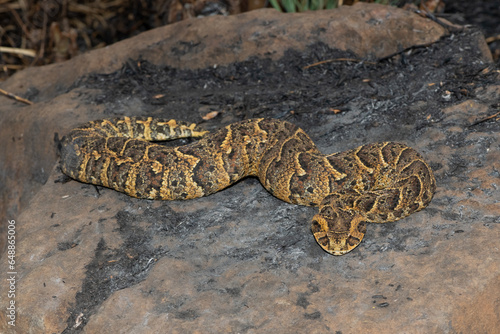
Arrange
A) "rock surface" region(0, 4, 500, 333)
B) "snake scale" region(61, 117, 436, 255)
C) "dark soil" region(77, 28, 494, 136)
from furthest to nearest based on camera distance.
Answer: "dark soil" region(77, 28, 494, 136), "snake scale" region(61, 117, 436, 255), "rock surface" region(0, 4, 500, 333)

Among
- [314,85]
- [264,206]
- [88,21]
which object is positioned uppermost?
[314,85]

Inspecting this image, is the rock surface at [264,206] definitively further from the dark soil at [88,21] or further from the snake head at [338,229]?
the dark soil at [88,21]

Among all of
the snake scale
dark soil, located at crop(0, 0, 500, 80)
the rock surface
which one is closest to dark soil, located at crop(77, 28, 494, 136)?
the rock surface

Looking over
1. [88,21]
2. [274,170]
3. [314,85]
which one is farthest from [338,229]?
[88,21]

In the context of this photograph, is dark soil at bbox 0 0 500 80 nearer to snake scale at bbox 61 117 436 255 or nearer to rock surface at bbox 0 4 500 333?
rock surface at bbox 0 4 500 333

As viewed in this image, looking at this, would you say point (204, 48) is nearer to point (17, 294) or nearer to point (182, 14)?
point (182, 14)

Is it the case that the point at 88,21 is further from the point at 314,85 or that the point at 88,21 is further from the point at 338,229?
the point at 338,229
